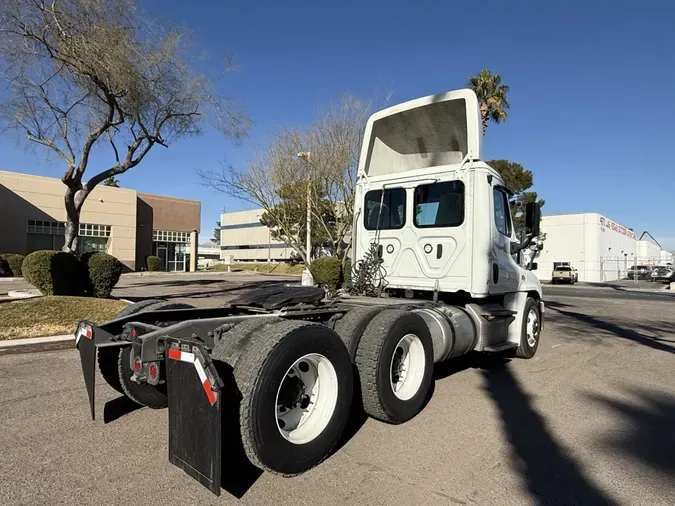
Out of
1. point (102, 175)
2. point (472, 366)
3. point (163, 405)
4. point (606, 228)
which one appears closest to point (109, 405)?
point (163, 405)

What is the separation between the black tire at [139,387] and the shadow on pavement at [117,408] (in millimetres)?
235

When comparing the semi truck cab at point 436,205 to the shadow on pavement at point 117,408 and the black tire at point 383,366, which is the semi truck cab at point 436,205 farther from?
the shadow on pavement at point 117,408

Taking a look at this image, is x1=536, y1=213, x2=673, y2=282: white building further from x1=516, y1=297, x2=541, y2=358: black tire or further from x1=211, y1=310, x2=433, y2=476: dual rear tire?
x1=211, y1=310, x2=433, y2=476: dual rear tire

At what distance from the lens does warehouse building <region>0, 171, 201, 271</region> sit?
32.9 meters

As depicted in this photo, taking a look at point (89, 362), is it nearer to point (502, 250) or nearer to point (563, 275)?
point (502, 250)

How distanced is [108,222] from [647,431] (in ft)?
131

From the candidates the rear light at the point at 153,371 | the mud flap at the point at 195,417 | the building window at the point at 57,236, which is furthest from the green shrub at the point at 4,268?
the mud flap at the point at 195,417

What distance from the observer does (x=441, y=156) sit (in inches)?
275

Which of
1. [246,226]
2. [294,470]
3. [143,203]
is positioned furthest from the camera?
[246,226]

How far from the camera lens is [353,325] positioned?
4.34 m

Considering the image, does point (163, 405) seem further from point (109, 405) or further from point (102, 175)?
point (102, 175)

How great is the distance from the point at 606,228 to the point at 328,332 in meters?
57.4

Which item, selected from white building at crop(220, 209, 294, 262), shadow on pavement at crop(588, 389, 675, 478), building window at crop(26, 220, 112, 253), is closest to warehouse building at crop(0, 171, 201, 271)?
building window at crop(26, 220, 112, 253)

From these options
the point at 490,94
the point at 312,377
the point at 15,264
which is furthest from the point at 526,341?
the point at 15,264
